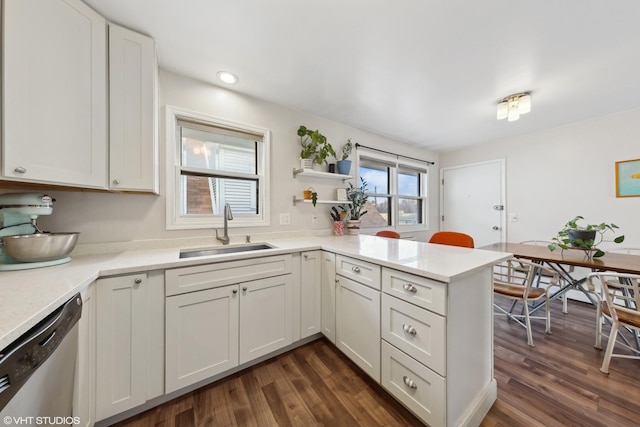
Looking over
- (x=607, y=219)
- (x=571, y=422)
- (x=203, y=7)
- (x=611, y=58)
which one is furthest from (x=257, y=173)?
(x=607, y=219)

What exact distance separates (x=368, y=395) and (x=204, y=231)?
70.4 inches

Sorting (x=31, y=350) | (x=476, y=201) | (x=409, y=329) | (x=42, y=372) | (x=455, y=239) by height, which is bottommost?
(x=409, y=329)

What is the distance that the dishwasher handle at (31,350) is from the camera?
0.51 meters

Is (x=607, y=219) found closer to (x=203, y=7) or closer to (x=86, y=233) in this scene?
(x=203, y=7)

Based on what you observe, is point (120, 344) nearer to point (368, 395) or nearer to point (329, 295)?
point (329, 295)

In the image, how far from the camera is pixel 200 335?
142 centimetres

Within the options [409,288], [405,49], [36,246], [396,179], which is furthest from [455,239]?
[36,246]

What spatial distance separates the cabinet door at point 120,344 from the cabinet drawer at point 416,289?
1414 millimetres

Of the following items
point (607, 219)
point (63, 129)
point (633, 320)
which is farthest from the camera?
point (607, 219)

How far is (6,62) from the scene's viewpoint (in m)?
0.94

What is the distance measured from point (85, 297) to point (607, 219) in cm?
490

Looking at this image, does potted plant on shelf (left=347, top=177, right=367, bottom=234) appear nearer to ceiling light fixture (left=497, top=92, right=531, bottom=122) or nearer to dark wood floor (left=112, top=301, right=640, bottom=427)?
dark wood floor (left=112, top=301, right=640, bottom=427)

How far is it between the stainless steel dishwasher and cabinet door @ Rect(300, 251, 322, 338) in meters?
1.29

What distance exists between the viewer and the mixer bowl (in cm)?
108
